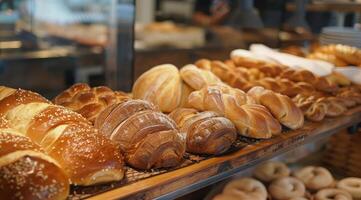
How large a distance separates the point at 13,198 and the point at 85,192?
0.14 m

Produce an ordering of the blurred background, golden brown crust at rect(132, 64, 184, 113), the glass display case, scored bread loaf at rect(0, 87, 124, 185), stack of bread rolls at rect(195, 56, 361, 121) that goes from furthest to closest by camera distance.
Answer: the glass display case, the blurred background, stack of bread rolls at rect(195, 56, 361, 121), golden brown crust at rect(132, 64, 184, 113), scored bread loaf at rect(0, 87, 124, 185)

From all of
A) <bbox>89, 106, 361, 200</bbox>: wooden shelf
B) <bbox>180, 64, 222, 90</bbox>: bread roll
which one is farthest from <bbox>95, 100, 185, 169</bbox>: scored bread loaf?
<bbox>180, 64, 222, 90</bbox>: bread roll

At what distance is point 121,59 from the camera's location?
83.8 inches

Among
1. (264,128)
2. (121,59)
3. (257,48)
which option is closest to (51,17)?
(121,59)

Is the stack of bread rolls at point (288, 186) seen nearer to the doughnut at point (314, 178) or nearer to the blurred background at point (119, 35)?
the doughnut at point (314, 178)

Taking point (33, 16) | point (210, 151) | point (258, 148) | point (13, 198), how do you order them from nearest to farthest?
1. point (13, 198)
2. point (210, 151)
3. point (258, 148)
4. point (33, 16)

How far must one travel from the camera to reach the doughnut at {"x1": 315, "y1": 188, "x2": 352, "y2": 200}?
65.3 inches

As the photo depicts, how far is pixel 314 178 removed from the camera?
5.96ft

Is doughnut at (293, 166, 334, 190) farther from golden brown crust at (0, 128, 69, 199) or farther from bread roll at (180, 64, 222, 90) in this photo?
golden brown crust at (0, 128, 69, 199)

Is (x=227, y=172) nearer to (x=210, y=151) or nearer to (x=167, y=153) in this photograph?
(x=210, y=151)

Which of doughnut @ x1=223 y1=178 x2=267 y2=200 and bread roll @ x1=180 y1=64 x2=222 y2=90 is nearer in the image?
bread roll @ x1=180 y1=64 x2=222 y2=90

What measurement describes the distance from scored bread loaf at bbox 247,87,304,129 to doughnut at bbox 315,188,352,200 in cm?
49

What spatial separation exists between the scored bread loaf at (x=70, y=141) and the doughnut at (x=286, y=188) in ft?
3.15

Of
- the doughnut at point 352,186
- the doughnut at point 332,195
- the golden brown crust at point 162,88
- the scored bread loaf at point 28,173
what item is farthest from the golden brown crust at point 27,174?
the doughnut at point 352,186
